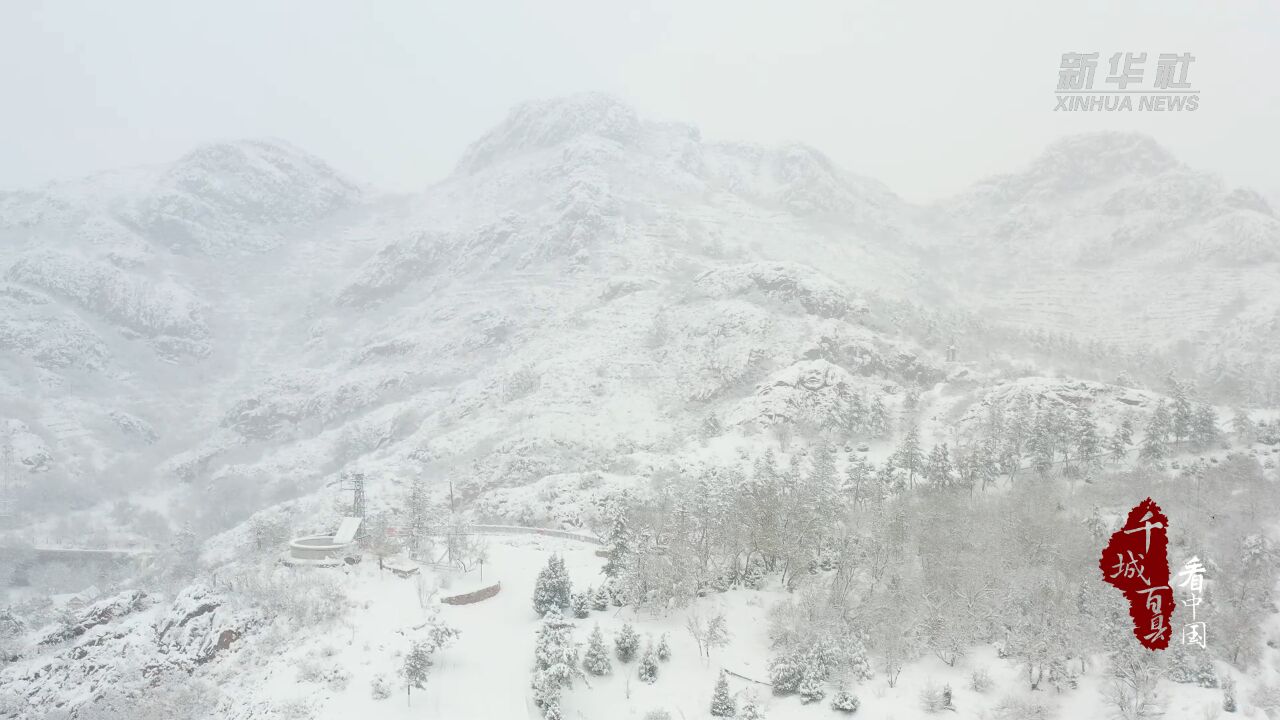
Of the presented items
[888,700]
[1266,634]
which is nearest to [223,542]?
[888,700]

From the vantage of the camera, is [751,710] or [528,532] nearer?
[751,710]

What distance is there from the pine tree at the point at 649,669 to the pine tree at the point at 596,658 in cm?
138

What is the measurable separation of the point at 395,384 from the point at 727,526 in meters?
74.7

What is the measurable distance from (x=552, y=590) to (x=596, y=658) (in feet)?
17.9

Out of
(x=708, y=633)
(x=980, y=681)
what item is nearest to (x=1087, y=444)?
(x=980, y=681)

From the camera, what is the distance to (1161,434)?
5391 cm

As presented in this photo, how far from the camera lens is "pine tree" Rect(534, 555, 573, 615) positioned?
3472 centimetres

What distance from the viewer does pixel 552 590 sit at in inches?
1372

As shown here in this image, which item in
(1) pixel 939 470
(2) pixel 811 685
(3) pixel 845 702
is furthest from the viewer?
(1) pixel 939 470

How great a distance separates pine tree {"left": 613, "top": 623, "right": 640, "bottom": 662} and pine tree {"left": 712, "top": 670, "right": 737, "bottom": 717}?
4713 mm

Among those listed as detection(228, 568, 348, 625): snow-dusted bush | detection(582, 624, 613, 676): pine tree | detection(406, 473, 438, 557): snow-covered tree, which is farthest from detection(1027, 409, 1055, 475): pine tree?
detection(228, 568, 348, 625): snow-dusted bush

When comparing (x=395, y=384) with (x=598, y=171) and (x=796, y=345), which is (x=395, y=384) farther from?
(x=598, y=171)

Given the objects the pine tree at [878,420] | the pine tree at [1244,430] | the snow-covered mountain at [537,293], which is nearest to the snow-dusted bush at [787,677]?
the snow-covered mountain at [537,293]

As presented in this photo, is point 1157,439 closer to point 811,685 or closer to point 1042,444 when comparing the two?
point 1042,444
